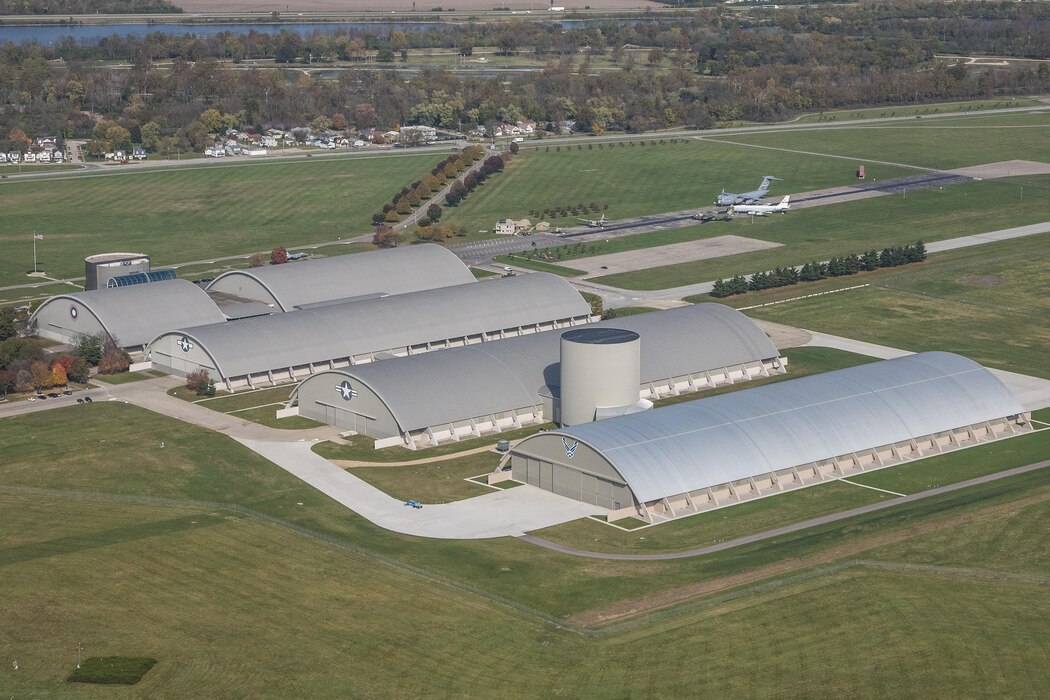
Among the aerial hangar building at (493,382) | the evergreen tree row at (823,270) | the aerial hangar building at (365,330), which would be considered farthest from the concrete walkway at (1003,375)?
the aerial hangar building at (365,330)

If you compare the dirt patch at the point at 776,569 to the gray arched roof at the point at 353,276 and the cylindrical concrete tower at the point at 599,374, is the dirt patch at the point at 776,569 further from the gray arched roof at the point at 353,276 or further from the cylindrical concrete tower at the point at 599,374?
the gray arched roof at the point at 353,276

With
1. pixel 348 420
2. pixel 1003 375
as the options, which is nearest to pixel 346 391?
pixel 348 420

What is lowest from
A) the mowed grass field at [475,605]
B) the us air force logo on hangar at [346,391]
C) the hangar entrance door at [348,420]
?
the mowed grass field at [475,605]

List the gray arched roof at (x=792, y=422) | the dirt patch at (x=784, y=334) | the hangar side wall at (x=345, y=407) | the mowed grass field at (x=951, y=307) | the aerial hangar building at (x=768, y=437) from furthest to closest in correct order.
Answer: the dirt patch at (x=784, y=334)
the mowed grass field at (x=951, y=307)
the hangar side wall at (x=345, y=407)
the gray arched roof at (x=792, y=422)
the aerial hangar building at (x=768, y=437)

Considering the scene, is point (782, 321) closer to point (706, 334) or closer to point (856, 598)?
point (706, 334)

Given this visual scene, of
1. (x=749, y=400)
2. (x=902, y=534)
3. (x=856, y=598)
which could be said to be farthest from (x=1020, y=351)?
(x=856, y=598)
